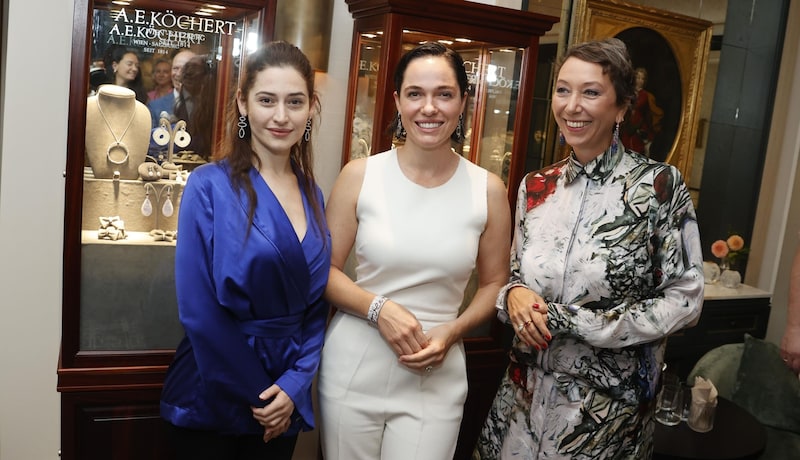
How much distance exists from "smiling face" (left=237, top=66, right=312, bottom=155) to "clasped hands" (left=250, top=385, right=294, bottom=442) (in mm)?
656

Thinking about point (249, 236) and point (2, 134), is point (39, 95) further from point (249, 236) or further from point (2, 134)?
point (249, 236)

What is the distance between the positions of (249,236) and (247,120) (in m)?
0.34

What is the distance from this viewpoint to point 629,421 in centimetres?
210

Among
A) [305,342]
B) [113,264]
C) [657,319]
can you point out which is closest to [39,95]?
[113,264]

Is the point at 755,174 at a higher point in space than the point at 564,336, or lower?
higher

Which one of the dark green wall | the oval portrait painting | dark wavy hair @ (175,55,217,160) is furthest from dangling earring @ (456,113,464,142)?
the dark green wall

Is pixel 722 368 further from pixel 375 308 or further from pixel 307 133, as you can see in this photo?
pixel 307 133

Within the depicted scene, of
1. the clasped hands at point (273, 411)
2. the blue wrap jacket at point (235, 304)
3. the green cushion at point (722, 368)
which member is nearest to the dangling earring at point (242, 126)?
the blue wrap jacket at point (235, 304)

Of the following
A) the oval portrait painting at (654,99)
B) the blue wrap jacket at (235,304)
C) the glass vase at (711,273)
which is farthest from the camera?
the glass vase at (711,273)

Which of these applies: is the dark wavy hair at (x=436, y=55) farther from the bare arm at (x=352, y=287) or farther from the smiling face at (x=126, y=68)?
the smiling face at (x=126, y=68)

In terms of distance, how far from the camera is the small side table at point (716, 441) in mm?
2658

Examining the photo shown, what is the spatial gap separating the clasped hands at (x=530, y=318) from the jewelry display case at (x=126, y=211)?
1178 mm

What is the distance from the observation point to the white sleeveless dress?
2.09 m

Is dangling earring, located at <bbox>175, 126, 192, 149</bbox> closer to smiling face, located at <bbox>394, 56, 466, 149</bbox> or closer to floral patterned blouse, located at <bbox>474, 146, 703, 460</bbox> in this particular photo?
smiling face, located at <bbox>394, 56, 466, 149</bbox>
